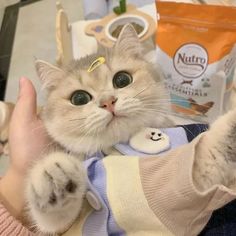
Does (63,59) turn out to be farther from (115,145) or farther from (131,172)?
(131,172)

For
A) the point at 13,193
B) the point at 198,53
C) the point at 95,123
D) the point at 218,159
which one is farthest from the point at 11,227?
the point at 198,53

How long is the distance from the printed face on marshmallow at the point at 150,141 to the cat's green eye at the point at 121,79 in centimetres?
10

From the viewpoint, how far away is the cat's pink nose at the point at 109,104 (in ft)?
2.26

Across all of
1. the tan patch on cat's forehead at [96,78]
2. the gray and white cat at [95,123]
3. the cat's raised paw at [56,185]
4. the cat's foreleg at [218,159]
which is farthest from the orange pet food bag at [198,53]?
the cat's raised paw at [56,185]

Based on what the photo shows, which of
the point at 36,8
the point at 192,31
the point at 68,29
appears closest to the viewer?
the point at 192,31

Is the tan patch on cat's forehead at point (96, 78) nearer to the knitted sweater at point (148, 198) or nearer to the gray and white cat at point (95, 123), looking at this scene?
the gray and white cat at point (95, 123)

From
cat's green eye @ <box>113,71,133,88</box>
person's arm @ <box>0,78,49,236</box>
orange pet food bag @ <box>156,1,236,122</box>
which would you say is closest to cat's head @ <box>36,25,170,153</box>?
cat's green eye @ <box>113,71,133,88</box>

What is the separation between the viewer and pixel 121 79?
762 mm

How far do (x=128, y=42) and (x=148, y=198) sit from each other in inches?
15.6

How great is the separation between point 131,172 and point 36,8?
62.3 inches

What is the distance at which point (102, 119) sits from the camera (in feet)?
2.24

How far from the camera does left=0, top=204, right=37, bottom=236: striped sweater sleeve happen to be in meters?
0.74

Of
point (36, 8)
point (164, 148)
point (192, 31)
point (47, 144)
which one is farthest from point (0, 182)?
point (36, 8)

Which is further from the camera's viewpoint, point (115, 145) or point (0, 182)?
point (0, 182)
